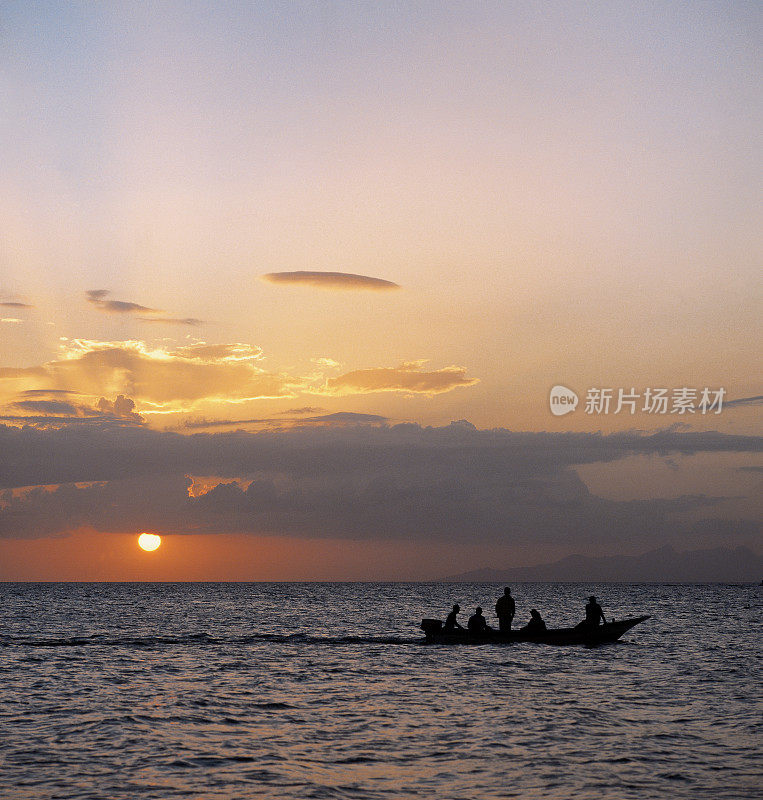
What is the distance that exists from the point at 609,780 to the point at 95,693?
19854mm

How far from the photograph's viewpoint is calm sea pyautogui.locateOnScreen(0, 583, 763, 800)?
59.2 ft

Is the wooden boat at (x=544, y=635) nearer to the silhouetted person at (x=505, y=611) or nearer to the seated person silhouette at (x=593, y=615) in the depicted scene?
the seated person silhouette at (x=593, y=615)

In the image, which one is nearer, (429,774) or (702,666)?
(429,774)

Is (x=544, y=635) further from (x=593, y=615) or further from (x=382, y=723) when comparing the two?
(x=382, y=723)

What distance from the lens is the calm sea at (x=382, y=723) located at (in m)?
18.0

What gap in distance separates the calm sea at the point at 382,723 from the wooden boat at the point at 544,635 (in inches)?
24.7

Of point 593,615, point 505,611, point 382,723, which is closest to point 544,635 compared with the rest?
point 505,611

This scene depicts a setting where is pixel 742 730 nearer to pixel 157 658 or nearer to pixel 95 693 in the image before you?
pixel 95 693

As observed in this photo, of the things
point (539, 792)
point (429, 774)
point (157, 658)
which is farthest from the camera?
point (157, 658)

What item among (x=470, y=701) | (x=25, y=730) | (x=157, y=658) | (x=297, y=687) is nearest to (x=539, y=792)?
A: (x=470, y=701)

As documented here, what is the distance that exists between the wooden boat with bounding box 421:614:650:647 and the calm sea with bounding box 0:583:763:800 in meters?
0.63

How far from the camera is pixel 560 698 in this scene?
95.8 ft

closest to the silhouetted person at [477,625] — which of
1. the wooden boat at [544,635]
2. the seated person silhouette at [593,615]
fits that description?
the wooden boat at [544,635]

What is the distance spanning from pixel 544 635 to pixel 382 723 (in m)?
22.6
